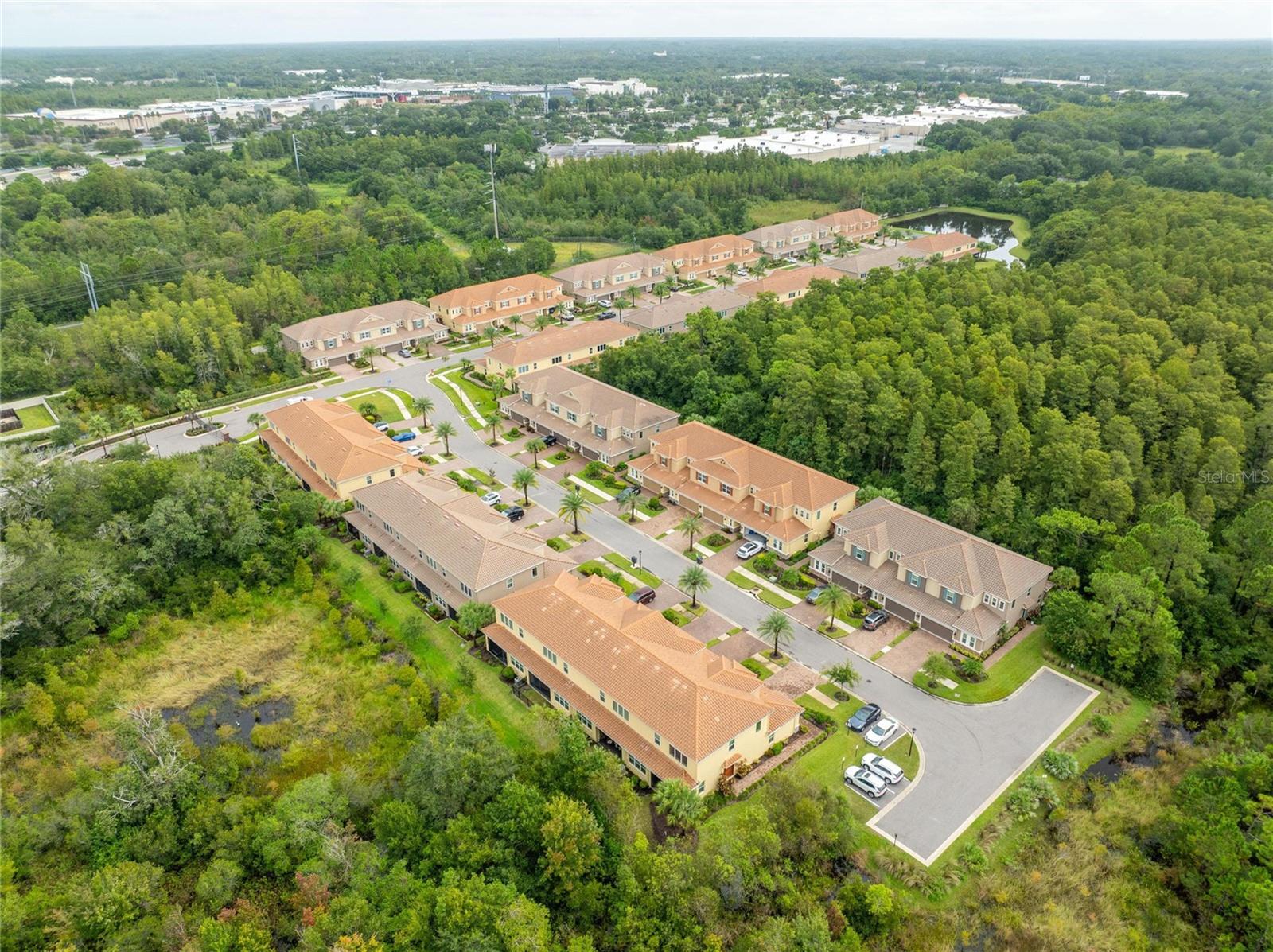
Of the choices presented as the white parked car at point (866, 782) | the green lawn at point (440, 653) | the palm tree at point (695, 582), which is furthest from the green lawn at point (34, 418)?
the white parked car at point (866, 782)

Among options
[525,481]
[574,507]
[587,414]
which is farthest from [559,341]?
[574,507]

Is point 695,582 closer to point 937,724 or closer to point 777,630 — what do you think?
point 777,630

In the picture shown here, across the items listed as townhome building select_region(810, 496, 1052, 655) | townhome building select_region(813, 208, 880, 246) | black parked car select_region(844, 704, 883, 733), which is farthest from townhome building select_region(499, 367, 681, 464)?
townhome building select_region(813, 208, 880, 246)

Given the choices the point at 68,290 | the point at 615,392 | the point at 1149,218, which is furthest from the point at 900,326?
the point at 68,290

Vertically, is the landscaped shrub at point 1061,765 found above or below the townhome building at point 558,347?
above

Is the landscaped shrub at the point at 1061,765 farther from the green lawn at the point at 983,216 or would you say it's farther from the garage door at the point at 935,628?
the green lawn at the point at 983,216

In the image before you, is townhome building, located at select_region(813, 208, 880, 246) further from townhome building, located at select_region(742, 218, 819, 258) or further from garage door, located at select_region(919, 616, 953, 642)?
garage door, located at select_region(919, 616, 953, 642)
